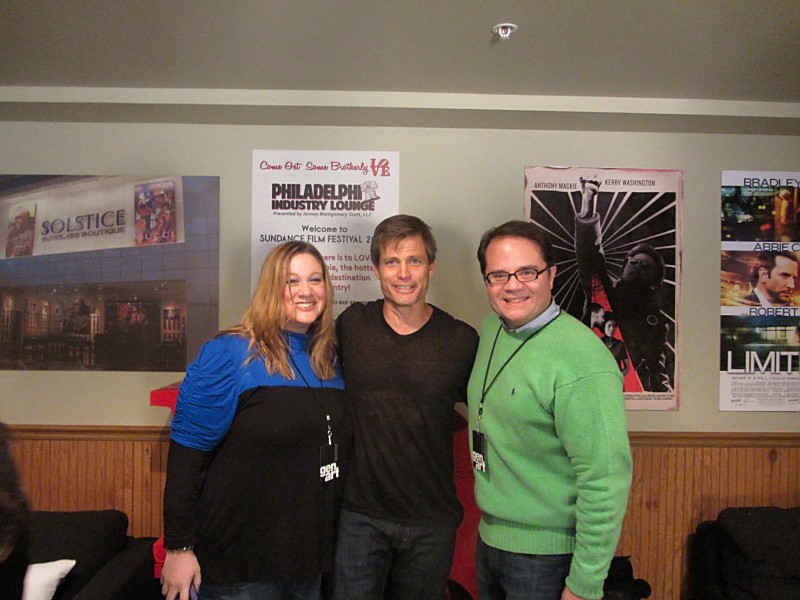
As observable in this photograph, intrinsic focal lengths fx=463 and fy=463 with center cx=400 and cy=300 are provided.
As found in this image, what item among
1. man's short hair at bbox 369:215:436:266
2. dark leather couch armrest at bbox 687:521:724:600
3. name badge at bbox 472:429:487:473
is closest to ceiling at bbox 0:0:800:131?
man's short hair at bbox 369:215:436:266

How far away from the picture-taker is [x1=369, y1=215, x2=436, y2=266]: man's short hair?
1446 mm

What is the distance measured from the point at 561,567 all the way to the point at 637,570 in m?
1.36

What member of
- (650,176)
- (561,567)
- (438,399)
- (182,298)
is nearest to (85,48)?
(182,298)

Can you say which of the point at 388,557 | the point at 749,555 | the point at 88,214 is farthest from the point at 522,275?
the point at 88,214

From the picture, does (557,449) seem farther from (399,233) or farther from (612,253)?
(612,253)

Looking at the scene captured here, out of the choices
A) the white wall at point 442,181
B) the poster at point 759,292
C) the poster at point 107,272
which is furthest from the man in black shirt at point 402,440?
the poster at point 759,292

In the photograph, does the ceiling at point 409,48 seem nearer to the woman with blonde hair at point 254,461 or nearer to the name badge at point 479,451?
the woman with blonde hair at point 254,461

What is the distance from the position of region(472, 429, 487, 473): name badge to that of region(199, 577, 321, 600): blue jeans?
24.5 inches

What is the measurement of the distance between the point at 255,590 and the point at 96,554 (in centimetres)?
96

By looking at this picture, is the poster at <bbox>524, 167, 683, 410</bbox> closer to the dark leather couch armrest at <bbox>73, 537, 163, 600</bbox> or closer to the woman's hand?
the woman's hand

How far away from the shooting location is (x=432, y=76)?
1857mm

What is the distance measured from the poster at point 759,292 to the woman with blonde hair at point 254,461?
2043 mm

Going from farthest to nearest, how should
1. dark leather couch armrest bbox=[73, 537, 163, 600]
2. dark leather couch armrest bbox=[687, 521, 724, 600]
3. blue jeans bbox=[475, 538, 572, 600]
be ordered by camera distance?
dark leather couch armrest bbox=[687, 521, 724, 600]
dark leather couch armrest bbox=[73, 537, 163, 600]
blue jeans bbox=[475, 538, 572, 600]

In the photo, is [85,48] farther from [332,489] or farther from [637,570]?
[637,570]
